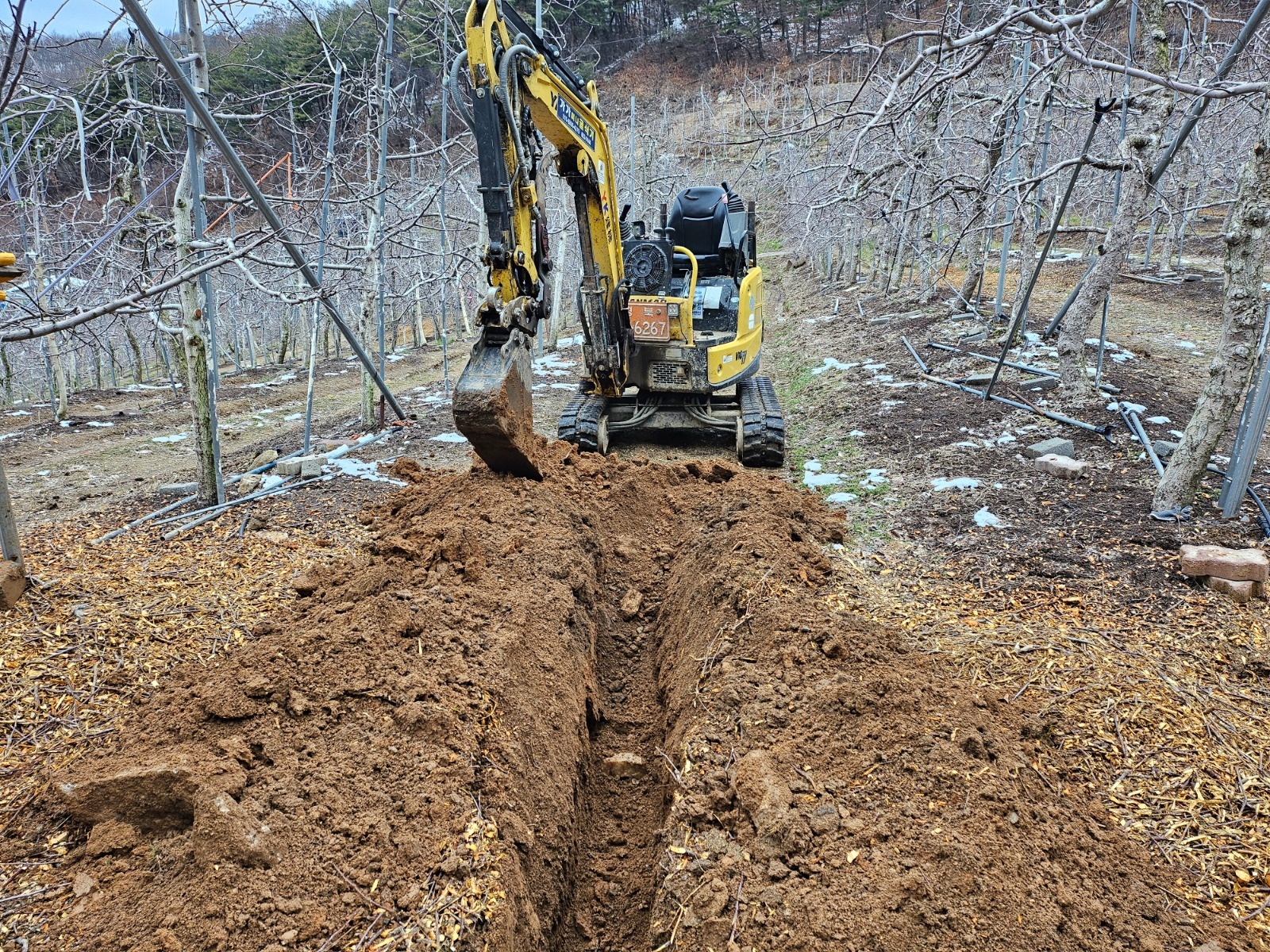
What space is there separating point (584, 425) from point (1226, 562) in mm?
6047

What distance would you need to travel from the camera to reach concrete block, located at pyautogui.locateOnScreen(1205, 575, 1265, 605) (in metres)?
4.50

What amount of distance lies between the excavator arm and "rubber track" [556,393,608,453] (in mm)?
2524

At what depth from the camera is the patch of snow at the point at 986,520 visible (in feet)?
19.5

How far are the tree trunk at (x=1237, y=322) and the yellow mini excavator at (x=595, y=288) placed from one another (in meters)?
3.88

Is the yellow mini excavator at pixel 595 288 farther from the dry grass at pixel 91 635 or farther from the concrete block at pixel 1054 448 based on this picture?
the concrete block at pixel 1054 448

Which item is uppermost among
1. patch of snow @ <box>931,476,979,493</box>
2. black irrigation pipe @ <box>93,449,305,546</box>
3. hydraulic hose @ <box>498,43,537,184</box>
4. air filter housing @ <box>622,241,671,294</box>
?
Answer: hydraulic hose @ <box>498,43,537,184</box>

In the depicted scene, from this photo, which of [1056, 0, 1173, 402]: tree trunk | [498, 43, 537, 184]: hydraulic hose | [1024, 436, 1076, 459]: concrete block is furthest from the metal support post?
[1056, 0, 1173, 402]: tree trunk

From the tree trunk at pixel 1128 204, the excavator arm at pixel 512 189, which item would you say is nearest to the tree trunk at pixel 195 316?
the excavator arm at pixel 512 189

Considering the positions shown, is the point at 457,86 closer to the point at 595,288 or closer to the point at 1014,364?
the point at 595,288

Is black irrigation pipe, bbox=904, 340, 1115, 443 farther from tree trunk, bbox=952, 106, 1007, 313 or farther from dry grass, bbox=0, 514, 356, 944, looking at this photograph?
dry grass, bbox=0, 514, 356, 944

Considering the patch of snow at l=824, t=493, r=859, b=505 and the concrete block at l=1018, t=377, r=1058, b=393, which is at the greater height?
the concrete block at l=1018, t=377, r=1058, b=393

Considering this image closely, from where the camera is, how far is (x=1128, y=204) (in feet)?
24.6

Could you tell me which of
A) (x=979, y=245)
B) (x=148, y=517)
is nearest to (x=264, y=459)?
(x=148, y=517)

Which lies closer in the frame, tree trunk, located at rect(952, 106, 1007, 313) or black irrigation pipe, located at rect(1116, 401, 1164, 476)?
black irrigation pipe, located at rect(1116, 401, 1164, 476)
